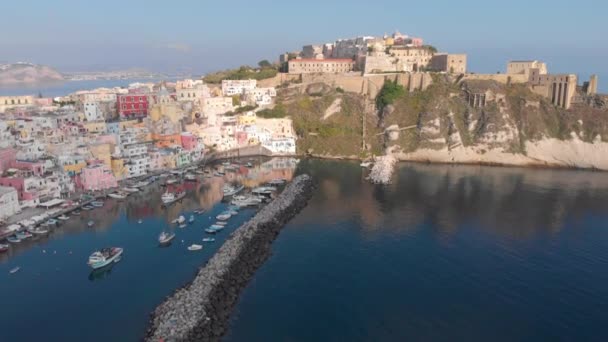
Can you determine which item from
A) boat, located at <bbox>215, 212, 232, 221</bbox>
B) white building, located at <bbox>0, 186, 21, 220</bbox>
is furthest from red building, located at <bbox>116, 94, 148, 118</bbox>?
boat, located at <bbox>215, 212, 232, 221</bbox>

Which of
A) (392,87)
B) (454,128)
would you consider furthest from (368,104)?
(454,128)

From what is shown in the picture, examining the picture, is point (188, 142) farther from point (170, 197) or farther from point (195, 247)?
point (195, 247)

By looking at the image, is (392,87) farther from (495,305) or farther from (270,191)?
(495,305)

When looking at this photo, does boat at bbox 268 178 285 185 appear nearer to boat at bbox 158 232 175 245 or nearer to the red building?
boat at bbox 158 232 175 245

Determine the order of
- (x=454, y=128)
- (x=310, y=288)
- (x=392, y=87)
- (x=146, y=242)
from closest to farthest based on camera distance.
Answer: (x=310, y=288), (x=146, y=242), (x=454, y=128), (x=392, y=87)

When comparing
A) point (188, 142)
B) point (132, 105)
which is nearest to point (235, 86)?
point (132, 105)

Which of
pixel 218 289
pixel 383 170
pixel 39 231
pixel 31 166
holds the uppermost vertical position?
pixel 31 166
